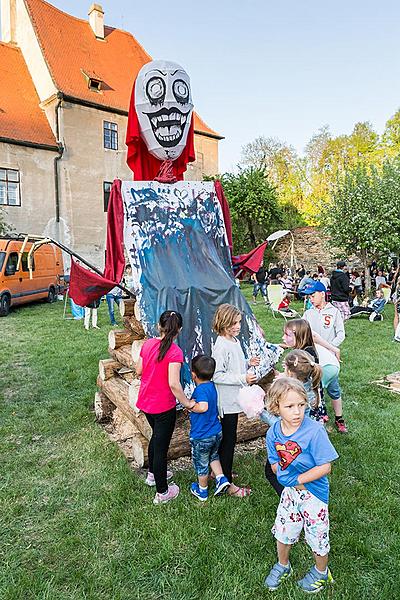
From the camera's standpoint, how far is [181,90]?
4320 millimetres

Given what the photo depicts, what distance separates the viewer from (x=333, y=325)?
4703 mm

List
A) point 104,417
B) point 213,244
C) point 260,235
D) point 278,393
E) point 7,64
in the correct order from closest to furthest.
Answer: point 278,393, point 213,244, point 104,417, point 7,64, point 260,235

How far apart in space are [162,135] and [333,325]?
260 centimetres

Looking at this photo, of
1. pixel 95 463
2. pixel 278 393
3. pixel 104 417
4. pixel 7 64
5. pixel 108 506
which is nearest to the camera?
pixel 278 393

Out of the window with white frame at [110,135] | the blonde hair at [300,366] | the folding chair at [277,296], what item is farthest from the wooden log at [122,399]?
the window with white frame at [110,135]

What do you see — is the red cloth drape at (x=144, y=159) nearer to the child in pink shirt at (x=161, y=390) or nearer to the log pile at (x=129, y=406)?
the log pile at (x=129, y=406)

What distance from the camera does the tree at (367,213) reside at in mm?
16250

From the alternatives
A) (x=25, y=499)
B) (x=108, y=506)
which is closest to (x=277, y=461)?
(x=108, y=506)

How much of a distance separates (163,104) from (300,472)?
345cm

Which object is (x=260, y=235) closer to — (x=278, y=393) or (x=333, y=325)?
(x=333, y=325)

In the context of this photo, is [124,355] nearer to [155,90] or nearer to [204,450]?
[204,450]

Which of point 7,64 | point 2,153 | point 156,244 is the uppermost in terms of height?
point 7,64

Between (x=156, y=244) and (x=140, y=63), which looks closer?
(x=156, y=244)

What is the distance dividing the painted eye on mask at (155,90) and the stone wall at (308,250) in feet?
66.5
